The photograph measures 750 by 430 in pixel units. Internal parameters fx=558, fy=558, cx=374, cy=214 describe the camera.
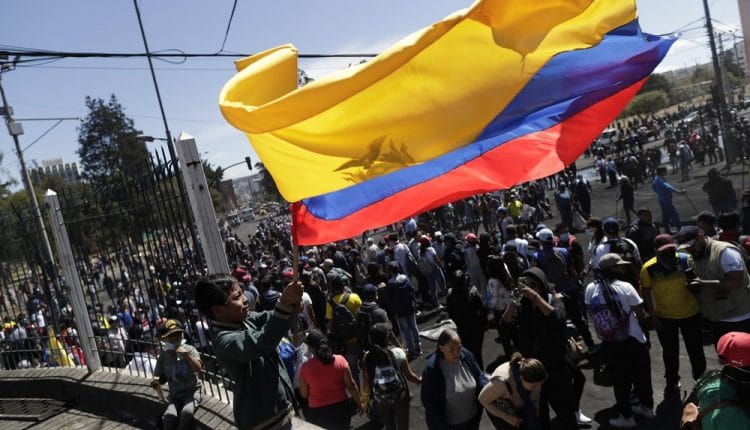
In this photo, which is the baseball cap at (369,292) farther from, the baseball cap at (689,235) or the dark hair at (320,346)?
the baseball cap at (689,235)

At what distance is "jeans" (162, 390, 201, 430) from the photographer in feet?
16.8

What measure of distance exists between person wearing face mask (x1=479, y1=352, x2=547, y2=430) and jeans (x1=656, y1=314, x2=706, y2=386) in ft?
7.16

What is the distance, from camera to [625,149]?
2859cm

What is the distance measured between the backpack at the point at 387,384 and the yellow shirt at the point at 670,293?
2607 mm

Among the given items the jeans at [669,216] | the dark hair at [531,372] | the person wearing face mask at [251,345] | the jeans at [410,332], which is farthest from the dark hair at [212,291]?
the jeans at [669,216]

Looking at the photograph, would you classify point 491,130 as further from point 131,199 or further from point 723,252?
point 131,199

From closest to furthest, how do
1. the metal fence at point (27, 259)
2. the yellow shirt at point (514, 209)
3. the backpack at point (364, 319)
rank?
the backpack at point (364, 319)
the metal fence at point (27, 259)
the yellow shirt at point (514, 209)

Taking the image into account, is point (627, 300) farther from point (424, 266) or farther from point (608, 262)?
point (424, 266)

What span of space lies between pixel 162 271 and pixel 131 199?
0.85 meters

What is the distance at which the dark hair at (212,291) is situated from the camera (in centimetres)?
289

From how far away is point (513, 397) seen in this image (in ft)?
A: 13.0

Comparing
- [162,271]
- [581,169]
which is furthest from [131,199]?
[581,169]

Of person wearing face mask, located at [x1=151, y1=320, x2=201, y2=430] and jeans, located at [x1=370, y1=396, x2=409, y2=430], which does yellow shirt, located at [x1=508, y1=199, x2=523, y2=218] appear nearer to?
jeans, located at [x1=370, y1=396, x2=409, y2=430]

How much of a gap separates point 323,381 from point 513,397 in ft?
5.79
